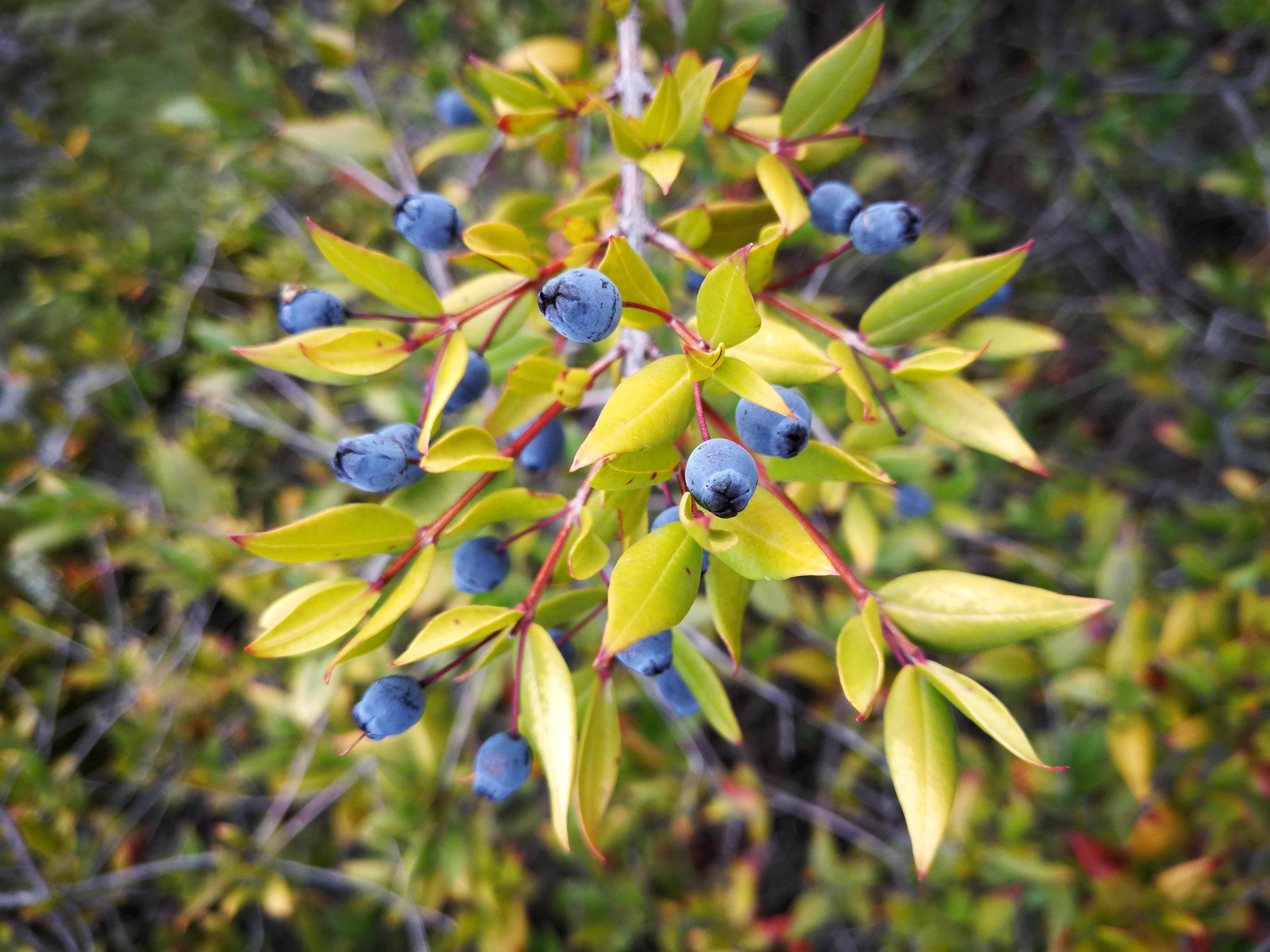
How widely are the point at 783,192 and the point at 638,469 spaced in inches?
14.6

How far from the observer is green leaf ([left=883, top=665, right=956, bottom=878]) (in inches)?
20.9

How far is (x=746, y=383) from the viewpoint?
0.50m

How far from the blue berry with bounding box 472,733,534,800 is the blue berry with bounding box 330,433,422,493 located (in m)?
0.29

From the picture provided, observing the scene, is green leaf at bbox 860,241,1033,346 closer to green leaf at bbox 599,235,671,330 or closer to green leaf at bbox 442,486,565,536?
green leaf at bbox 599,235,671,330

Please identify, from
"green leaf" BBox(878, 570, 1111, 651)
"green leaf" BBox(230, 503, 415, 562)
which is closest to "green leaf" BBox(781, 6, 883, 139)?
Result: "green leaf" BBox(878, 570, 1111, 651)

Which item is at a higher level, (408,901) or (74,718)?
(408,901)

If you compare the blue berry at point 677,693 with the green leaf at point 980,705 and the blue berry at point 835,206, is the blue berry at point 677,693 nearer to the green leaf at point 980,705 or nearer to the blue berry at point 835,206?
the green leaf at point 980,705

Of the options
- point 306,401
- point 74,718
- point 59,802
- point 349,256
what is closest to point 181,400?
point 306,401

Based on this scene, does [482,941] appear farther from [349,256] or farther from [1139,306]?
[1139,306]

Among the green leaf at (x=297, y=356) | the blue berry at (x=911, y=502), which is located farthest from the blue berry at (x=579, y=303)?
the blue berry at (x=911, y=502)

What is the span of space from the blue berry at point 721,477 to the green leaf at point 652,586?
0.15 ft

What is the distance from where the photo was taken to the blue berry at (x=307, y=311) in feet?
2.36

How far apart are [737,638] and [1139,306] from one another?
1975 millimetres

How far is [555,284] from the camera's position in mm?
506
